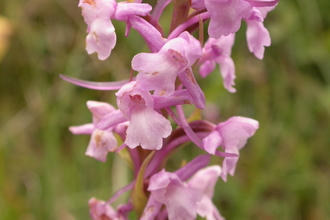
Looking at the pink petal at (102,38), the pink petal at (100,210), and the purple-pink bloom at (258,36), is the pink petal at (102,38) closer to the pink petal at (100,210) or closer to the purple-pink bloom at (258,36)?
the purple-pink bloom at (258,36)

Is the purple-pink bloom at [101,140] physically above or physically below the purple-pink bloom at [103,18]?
below

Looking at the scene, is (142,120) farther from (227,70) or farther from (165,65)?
(227,70)

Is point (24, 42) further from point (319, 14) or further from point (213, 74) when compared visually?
point (319, 14)

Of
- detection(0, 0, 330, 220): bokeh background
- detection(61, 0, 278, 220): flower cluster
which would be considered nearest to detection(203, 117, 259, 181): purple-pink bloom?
A: detection(61, 0, 278, 220): flower cluster

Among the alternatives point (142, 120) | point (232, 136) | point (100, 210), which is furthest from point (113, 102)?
point (142, 120)

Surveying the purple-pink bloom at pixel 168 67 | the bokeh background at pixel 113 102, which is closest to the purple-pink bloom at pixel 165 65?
the purple-pink bloom at pixel 168 67

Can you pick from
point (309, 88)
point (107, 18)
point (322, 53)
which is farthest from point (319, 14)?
point (107, 18)

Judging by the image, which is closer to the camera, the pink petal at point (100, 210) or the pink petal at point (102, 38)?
the pink petal at point (102, 38)

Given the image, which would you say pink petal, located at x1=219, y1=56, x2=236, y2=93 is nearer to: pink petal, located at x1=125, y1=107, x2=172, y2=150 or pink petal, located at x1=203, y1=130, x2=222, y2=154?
pink petal, located at x1=203, y1=130, x2=222, y2=154
